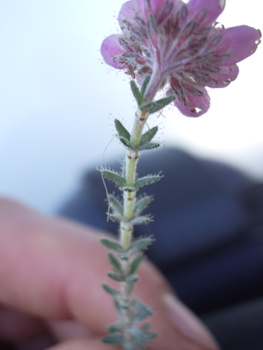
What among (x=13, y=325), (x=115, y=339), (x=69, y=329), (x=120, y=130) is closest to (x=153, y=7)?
(x=120, y=130)

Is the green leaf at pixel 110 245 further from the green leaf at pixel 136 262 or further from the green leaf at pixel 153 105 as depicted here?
the green leaf at pixel 153 105

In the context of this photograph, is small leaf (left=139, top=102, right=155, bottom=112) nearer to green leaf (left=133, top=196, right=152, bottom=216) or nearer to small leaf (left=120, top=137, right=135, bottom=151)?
small leaf (left=120, top=137, right=135, bottom=151)

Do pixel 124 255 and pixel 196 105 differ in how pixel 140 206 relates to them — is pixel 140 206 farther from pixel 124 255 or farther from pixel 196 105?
pixel 196 105

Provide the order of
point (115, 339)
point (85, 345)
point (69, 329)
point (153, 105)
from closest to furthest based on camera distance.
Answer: point (153, 105), point (115, 339), point (85, 345), point (69, 329)

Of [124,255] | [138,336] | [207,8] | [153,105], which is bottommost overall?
[138,336]

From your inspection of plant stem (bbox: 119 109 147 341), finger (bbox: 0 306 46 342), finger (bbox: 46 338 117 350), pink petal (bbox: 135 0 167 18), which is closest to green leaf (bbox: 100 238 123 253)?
plant stem (bbox: 119 109 147 341)

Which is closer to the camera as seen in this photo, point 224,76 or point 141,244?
point 224,76
